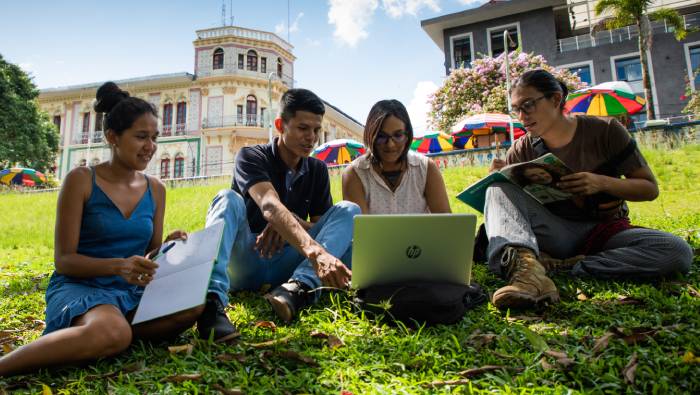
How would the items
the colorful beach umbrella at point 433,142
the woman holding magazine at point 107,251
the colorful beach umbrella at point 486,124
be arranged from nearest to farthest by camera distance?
the woman holding magazine at point 107,251, the colorful beach umbrella at point 486,124, the colorful beach umbrella at point 433,142

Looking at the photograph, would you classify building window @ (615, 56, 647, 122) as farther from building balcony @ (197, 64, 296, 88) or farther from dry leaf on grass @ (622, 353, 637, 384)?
dry leaf on grass @ (622, 353, 637, 384)

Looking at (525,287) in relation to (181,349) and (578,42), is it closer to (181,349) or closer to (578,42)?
(181,349)

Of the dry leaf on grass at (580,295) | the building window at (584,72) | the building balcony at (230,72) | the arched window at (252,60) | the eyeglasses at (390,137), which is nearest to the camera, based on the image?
the dry leaf on grass at (580,295)

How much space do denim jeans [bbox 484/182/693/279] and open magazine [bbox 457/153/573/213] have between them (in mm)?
62

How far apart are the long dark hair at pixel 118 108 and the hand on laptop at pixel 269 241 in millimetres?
875

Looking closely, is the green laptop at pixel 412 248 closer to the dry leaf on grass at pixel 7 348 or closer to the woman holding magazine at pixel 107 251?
the woman holding magazine at pixel 107 251

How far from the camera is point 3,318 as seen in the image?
2.83 m

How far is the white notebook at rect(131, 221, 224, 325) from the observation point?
5.88 feet

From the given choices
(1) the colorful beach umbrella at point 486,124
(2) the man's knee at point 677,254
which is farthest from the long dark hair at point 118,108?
(1) the colorful beach umbrella at point 486,124

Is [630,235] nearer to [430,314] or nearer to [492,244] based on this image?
[492,244]

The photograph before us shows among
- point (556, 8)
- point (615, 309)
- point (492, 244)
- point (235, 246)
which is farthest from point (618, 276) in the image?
point (556, 8)

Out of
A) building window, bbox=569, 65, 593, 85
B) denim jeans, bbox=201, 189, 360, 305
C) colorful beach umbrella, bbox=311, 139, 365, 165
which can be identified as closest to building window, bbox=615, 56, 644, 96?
building window, bbox=569, 65, 593, 85

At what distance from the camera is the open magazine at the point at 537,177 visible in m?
2.41

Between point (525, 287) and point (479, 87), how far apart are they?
2094 cm
